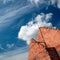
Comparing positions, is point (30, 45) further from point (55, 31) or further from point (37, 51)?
point (55, 31)

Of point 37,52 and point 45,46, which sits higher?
point 45,46

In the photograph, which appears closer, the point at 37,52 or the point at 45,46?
the point at 45,46

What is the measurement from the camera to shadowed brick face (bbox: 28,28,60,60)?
1949 inches

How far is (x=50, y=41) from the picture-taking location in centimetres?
5284

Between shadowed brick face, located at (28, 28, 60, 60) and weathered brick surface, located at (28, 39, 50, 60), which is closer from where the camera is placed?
shadowed brick face, located at (28, 28, 60, 60)

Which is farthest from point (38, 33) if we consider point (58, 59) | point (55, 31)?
point (58, 59)

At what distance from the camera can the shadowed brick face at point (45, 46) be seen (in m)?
49.5

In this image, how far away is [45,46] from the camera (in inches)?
2021

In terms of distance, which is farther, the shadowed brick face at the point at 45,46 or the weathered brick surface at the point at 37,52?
the weathered brick surface at the point at 37,52

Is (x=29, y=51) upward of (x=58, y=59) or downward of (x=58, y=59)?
upward

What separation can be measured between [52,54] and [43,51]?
76.4 inches

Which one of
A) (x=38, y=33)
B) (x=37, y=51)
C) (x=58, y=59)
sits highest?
(x=38, y=33)

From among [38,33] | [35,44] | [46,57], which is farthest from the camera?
[38,33]

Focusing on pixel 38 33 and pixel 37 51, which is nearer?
pixel 37 51
